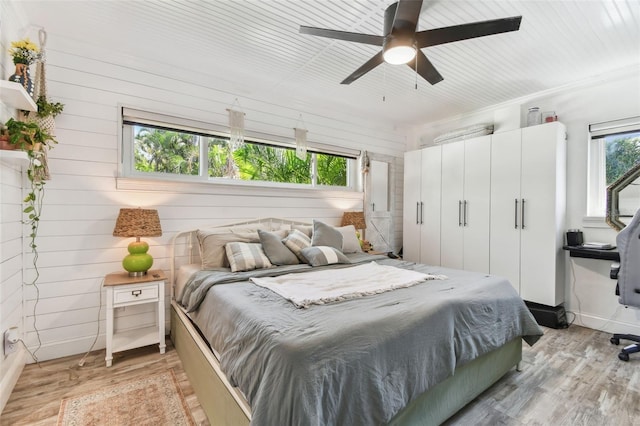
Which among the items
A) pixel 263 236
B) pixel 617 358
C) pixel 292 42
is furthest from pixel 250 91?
pixel 617 358

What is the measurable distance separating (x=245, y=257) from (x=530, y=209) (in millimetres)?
3069

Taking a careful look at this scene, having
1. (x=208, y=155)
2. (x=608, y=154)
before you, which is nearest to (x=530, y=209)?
(x=608, y=154)

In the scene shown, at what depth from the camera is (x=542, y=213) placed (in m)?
3.21

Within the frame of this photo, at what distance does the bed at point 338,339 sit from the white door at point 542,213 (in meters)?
1.31

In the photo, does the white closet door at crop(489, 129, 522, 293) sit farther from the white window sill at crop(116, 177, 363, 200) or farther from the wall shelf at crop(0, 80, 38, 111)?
the wall shelf at crop(0, 80, 38, 111)

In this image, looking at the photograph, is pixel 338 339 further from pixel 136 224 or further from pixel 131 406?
pixel 136 224

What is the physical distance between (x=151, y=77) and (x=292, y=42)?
4.63 ft

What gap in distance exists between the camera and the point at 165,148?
3.03 meters

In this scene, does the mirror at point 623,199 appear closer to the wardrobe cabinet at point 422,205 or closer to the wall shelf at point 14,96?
the wardrobe cabinet at point 422,205

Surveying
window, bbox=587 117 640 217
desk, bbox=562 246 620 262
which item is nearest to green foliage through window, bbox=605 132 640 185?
window, bbox=587 117 640 217

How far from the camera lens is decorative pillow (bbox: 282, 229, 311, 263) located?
9.56 feet

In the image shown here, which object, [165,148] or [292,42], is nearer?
[292,42]

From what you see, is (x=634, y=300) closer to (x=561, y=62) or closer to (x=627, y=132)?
(x=627, y=132)

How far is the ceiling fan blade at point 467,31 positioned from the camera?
171 centimetres
